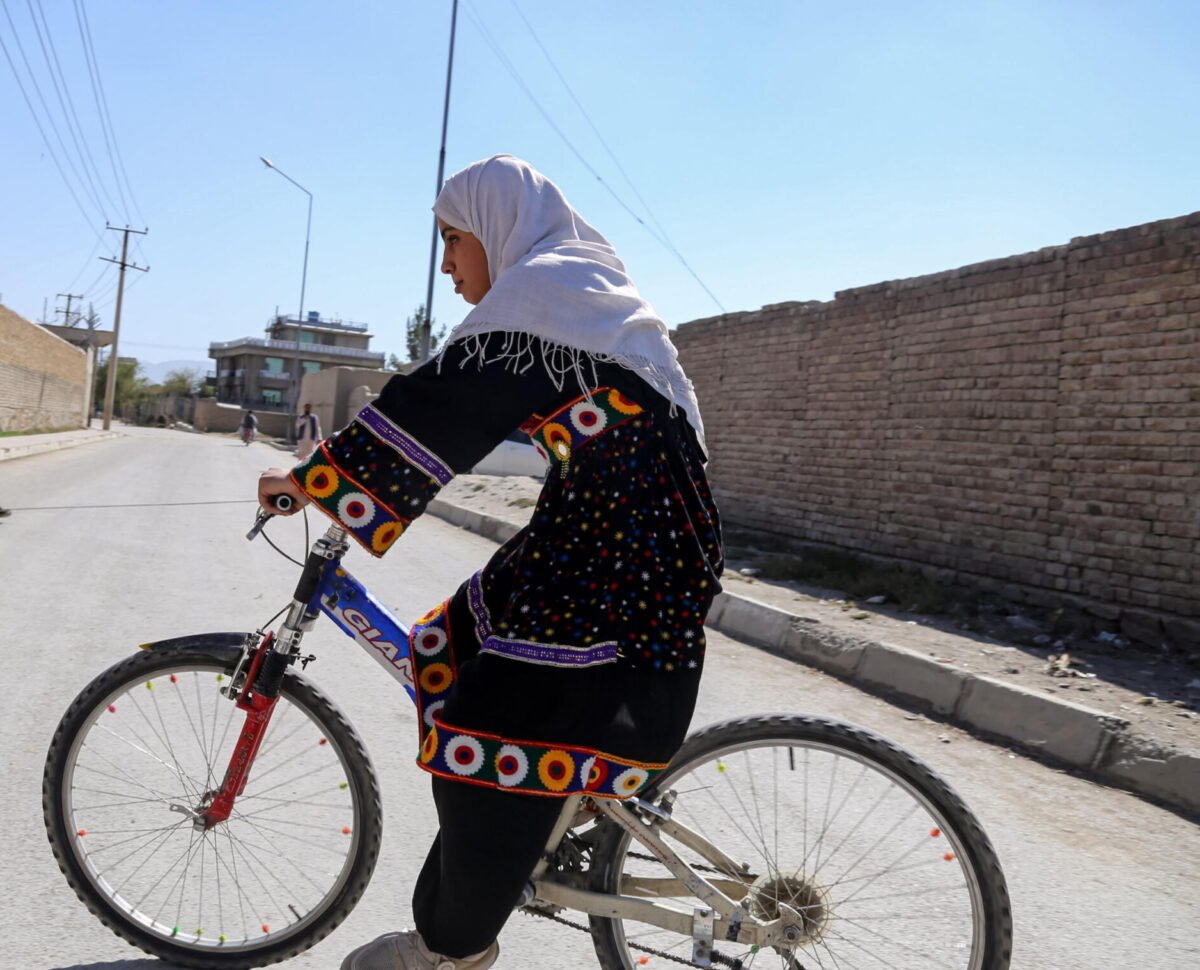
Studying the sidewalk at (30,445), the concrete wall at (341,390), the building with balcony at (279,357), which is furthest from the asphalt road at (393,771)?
the building with balcony at (279,357)

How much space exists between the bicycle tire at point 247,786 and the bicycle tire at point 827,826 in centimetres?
55

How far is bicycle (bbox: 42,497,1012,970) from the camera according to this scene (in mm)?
1870

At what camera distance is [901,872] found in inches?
75.9

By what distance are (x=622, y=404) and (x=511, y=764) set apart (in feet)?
2.07

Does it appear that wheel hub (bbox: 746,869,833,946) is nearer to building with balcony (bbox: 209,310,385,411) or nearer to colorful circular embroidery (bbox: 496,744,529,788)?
colorful circular embroidery (bbox: 496,744,529,788)

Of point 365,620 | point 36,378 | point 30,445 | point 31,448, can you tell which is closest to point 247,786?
point 365,620

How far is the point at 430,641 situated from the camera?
194cm

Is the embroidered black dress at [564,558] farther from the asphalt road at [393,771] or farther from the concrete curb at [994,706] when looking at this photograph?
the concrete curb at [994,706]

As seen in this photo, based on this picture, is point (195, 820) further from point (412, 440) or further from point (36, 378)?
point (36, 378)

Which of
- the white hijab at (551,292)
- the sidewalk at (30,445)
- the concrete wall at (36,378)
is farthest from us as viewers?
the concrete wall at (36,378)

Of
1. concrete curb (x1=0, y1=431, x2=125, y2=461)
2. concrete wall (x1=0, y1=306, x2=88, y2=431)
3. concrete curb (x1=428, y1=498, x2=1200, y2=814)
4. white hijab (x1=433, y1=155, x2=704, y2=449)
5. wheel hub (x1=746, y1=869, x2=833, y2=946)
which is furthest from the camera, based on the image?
concrete wall (x1=0, y1=306, x2=88, y2=431)

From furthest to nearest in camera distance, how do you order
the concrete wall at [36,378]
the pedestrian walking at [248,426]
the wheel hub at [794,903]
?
the pedestrian walking at [248,426] → the concrete wall at [36,378] → the wheel hub at [794,903]

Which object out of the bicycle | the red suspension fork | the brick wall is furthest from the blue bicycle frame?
the brick wall

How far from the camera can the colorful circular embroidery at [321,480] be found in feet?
5.74
